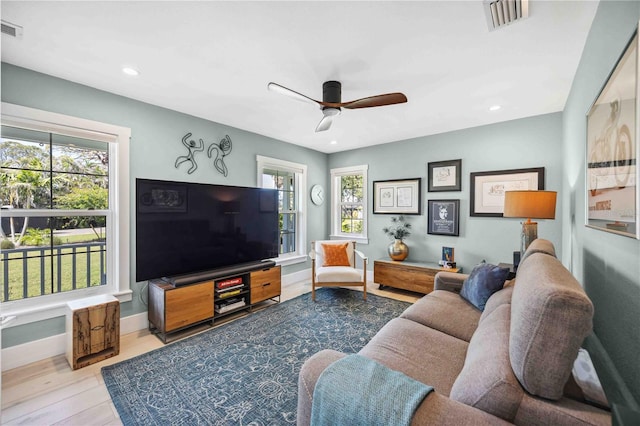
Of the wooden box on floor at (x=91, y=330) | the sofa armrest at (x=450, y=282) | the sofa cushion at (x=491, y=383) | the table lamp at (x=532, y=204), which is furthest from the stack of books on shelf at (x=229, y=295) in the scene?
the table lamp at (x=532, y=204)

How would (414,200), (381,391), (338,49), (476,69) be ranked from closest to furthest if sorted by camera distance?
1. (381,391)
2. (338,49)
3. (476,69)
4. (414,200)

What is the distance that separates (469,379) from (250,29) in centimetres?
218

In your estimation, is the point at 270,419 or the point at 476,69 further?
the point at 476,69

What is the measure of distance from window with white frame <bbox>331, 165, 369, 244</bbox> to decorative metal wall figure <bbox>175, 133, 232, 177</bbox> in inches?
88.9

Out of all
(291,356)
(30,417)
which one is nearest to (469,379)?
(291,356)

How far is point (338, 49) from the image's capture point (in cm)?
194

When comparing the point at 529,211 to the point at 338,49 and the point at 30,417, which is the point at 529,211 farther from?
the point at 30,417

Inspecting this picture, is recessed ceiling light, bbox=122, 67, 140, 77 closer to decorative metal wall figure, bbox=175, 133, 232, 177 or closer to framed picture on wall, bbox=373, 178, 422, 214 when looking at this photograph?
decorative metal wall figure, bbox=175, 133, 232, 177

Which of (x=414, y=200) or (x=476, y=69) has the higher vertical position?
(x=476, y=69)

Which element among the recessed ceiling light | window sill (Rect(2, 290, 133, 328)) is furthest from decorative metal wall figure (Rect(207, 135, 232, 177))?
window sill (Rect(2, 290, 133, 328))

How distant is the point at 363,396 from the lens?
918 mm

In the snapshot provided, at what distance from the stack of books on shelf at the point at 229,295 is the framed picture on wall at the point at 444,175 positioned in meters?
3.11

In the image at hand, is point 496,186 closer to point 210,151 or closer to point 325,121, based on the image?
point 325,121

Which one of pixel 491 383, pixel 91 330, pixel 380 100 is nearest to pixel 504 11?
pixel 380 100
